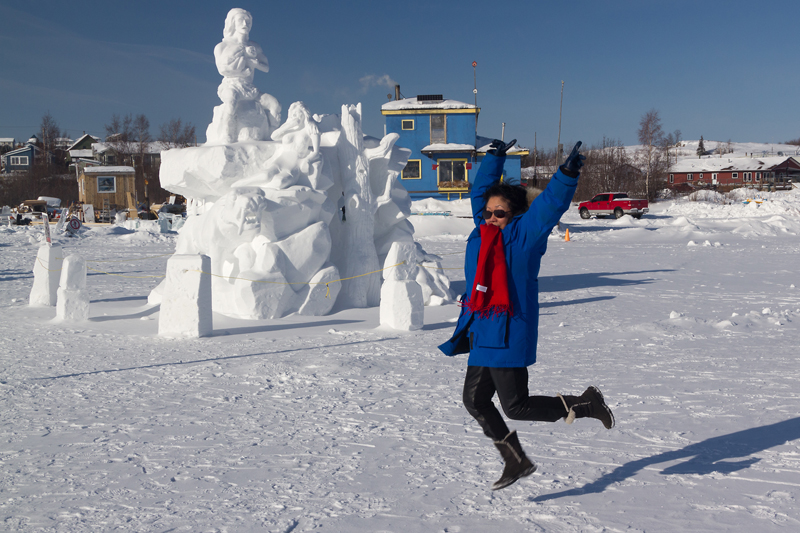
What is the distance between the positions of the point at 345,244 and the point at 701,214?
33680mm

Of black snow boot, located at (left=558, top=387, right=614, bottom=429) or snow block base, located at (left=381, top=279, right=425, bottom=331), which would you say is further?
snow block base, located at (left=381, top=279, right=425, bottom=331)

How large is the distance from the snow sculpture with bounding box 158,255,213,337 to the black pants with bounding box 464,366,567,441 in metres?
5.15

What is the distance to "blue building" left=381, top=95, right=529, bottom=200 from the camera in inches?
1486

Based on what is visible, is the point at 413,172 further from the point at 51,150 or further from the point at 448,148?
the point at 51,150

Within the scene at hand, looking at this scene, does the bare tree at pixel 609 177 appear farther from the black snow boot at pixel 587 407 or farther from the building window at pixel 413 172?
the black snow boot at pixel 587 407

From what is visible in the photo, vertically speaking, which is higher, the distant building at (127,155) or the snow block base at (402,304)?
the distant building at (127,155)

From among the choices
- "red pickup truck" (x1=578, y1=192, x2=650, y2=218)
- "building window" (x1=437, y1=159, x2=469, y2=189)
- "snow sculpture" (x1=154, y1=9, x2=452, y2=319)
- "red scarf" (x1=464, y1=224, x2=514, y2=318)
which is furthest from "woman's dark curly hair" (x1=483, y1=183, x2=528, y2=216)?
"red pickup truck" (x1=578, y1=192, x2=650, y2=218)

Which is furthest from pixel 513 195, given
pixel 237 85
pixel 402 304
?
pixel 237 85

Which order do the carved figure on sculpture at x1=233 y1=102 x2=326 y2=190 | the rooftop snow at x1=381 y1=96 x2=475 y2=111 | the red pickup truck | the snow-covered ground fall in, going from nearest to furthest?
1. the snow-covered ground
2. the carved figure on sculpture at x1=233 y1=102 x2=326 y2=190
3. the red pickup truck
4. the rooftop snow at x1=381 y1=96 x2=475 y2=111

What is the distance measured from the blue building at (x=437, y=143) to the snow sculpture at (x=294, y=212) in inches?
1058

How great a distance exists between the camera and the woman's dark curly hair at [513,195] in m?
3.32

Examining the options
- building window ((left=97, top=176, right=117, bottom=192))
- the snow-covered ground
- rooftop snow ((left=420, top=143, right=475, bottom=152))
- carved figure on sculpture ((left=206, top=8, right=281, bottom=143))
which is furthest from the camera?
building window ((left=97, top=176, right=117, bottom=192))

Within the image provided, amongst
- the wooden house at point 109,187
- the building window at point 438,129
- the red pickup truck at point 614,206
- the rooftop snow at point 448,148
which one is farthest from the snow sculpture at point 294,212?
the wooden house at point 109,187

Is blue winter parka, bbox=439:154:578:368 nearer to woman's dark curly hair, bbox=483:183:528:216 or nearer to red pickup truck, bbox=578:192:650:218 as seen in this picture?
woman's dark curly hair, bbox=483:183:528:216
